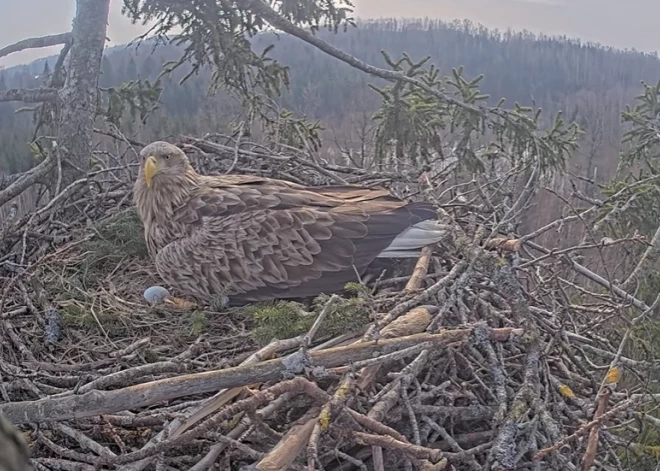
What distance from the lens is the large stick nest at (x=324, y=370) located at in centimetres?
238

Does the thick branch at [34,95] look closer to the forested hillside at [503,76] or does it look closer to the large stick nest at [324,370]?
the large stick nest at [324,370]

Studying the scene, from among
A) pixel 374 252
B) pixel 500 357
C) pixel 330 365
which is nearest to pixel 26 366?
pixel 330 365

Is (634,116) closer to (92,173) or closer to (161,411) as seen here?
(92,173)

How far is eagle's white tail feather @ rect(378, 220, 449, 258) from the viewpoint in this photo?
410cm

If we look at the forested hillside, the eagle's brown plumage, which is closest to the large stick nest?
the eagle's brown plumage

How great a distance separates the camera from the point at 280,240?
13.6ft

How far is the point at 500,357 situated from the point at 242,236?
5.90 feet

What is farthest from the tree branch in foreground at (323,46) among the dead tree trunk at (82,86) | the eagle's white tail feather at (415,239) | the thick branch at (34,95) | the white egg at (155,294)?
the white egg at (155,294)

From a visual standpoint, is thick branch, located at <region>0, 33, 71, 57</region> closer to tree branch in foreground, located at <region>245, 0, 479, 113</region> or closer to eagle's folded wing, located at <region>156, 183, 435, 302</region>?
tree branch in foreground, located at <region>245, 0, 479, 113</region>

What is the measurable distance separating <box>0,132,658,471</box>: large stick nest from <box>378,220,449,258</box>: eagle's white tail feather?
97mm

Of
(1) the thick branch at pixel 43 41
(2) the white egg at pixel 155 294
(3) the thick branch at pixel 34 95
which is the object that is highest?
(1) the thick branch at pixel 43 41

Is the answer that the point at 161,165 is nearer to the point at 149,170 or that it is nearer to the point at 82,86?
the point at 149,170

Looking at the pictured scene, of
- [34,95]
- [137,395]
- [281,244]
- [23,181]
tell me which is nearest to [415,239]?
[281,244]

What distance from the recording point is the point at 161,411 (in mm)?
2770
